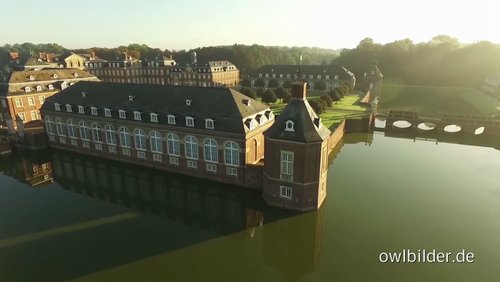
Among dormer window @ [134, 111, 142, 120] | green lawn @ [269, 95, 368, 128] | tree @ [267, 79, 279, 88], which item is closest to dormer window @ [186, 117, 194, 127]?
dormer window @ [134, 111, 142, 120]

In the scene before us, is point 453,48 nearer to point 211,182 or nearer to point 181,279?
point 211,182

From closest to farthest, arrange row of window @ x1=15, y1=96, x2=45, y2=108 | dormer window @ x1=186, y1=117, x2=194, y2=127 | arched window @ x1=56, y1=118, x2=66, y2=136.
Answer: dormer window @ x1=186, y1=117, x2=194, y2=127, arched window @ x1=56, y1=118, x2=66, y2=136, row of window @ x1=15, y1=96, x2=45, y2=108

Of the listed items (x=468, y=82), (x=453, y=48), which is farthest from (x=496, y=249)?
(x=453, y=48)

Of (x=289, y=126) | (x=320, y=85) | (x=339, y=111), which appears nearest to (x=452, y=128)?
(x=339, y=111)

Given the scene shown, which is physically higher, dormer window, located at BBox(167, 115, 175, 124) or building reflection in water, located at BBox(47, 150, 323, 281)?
dormer window, located at BBox(167, 115, 175, 124)

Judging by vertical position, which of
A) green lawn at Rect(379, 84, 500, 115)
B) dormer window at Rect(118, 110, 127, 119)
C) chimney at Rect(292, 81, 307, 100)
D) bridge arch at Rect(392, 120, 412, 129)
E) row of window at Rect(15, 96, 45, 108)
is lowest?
bridge arch at Rect(392, 120, 412, 129)

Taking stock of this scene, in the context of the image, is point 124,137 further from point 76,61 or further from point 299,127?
point 76,61

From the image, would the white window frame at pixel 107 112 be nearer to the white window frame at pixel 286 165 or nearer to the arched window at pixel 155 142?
the arched window at pixel 155 142

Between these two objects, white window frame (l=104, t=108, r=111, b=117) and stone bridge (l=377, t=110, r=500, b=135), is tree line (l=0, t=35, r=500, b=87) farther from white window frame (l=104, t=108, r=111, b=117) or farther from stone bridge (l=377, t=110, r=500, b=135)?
white window frame (l=104, t=108, r=111, b=117)
